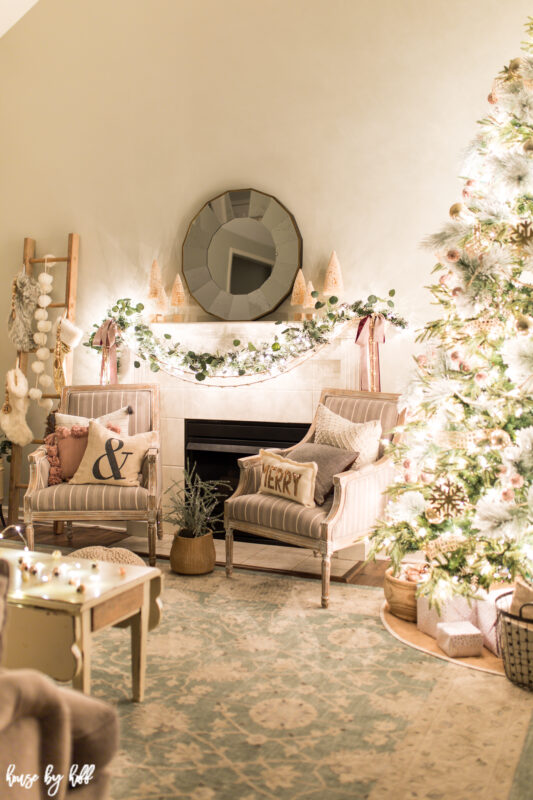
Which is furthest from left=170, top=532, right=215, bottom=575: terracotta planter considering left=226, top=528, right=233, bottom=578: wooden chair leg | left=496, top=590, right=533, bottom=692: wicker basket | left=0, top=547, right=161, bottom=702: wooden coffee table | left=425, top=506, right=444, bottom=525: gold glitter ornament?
left=496, top=590, right=533, bottom=692: wicker basket

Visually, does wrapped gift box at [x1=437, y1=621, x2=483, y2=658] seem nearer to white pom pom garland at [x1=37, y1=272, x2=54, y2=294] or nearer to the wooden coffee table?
the wooden coffee table

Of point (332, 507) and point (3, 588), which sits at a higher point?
point (3, 588)

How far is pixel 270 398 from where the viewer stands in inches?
175

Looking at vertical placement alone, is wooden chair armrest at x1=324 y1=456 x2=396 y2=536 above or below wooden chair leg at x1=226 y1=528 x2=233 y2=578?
above

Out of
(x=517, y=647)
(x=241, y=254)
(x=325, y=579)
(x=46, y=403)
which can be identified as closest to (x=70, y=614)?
(x=325, y=579)

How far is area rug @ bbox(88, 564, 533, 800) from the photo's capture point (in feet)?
6.29

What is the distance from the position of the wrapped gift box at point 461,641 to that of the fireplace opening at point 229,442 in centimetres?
180

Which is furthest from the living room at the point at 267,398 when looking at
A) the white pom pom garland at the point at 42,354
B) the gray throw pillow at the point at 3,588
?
the white pom pom garland at the point at 42,354

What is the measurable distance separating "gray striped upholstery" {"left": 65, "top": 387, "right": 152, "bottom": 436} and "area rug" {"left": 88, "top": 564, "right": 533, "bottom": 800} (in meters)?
1.56

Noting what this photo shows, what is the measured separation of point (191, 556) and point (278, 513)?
60cm

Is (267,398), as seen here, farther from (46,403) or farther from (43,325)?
(43,325)

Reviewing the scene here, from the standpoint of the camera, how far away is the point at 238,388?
453 cm

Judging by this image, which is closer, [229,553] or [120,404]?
[229,553]

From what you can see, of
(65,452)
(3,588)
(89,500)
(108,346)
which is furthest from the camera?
(108,346)
